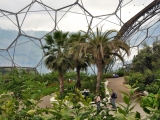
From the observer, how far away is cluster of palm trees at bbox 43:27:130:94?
43.0 feet

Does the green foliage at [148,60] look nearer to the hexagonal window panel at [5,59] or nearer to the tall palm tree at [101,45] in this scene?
the tall palm tree at [101,45]

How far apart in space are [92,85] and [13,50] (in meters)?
15.2

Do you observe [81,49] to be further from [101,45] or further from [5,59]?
[5,59]

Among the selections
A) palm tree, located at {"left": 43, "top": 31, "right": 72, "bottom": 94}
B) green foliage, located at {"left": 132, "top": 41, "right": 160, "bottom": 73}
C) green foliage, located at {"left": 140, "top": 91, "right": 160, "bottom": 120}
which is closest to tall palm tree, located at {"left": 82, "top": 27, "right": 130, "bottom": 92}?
palm tree, located at {"left": 43, "top": 31, "right": 72, "bottom": 94}

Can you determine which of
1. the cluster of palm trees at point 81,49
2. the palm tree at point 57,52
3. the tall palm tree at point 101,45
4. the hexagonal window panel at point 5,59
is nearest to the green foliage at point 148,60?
the cluster of palm trees at point 81,49

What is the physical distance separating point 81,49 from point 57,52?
2536 millimetres

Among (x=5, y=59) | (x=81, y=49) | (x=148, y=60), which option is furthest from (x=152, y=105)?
(x=5, y=59)

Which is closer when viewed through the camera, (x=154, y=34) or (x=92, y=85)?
(x=92, y=85)

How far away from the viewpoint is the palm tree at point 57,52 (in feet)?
47.4

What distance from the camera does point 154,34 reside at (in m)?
34.0

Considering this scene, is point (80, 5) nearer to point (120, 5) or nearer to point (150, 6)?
point (120, 5)

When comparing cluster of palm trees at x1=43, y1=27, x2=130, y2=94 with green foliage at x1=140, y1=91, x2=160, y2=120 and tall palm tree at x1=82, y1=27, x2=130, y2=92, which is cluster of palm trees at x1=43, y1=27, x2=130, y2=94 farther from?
green foliage at x1=140, y1=91, x2=160, y2=120

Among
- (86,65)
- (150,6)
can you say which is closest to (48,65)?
(86,65)

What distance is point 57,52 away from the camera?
14906 millimetres
